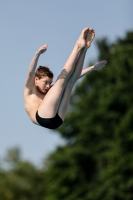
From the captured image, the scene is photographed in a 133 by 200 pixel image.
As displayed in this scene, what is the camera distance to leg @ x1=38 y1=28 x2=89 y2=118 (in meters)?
11.6

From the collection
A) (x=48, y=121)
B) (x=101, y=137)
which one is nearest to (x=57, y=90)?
(x=48, y=121)

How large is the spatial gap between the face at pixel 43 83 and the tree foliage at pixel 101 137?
35.4m

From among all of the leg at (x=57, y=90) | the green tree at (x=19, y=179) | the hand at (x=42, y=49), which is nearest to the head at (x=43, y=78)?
the leg at (x=57, y=90)

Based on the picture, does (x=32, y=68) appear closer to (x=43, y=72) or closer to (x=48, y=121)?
(x=43, y=72)

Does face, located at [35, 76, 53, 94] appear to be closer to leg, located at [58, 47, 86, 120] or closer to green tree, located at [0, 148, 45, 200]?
leg, located at [58, 47, 86, 120]

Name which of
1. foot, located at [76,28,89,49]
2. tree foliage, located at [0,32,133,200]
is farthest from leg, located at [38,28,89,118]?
tree foliage, located at [0,32,133,200]

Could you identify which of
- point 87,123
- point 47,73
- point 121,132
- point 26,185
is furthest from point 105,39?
point 47,73

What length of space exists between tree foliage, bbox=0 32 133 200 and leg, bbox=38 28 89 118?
117 ft

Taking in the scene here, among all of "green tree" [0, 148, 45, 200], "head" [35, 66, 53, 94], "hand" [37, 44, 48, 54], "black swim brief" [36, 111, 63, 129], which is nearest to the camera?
"hand" [37, 44, 48, 54]

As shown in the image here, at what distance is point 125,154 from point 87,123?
652 centimetres

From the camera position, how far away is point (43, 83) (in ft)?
39.1

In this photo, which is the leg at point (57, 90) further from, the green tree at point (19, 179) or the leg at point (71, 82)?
the green tree at point (19, 179)

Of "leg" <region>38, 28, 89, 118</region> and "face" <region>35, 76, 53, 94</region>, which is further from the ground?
"face" <region>35, 76, 53, 94</region>

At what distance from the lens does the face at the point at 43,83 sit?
11898 millimetres
